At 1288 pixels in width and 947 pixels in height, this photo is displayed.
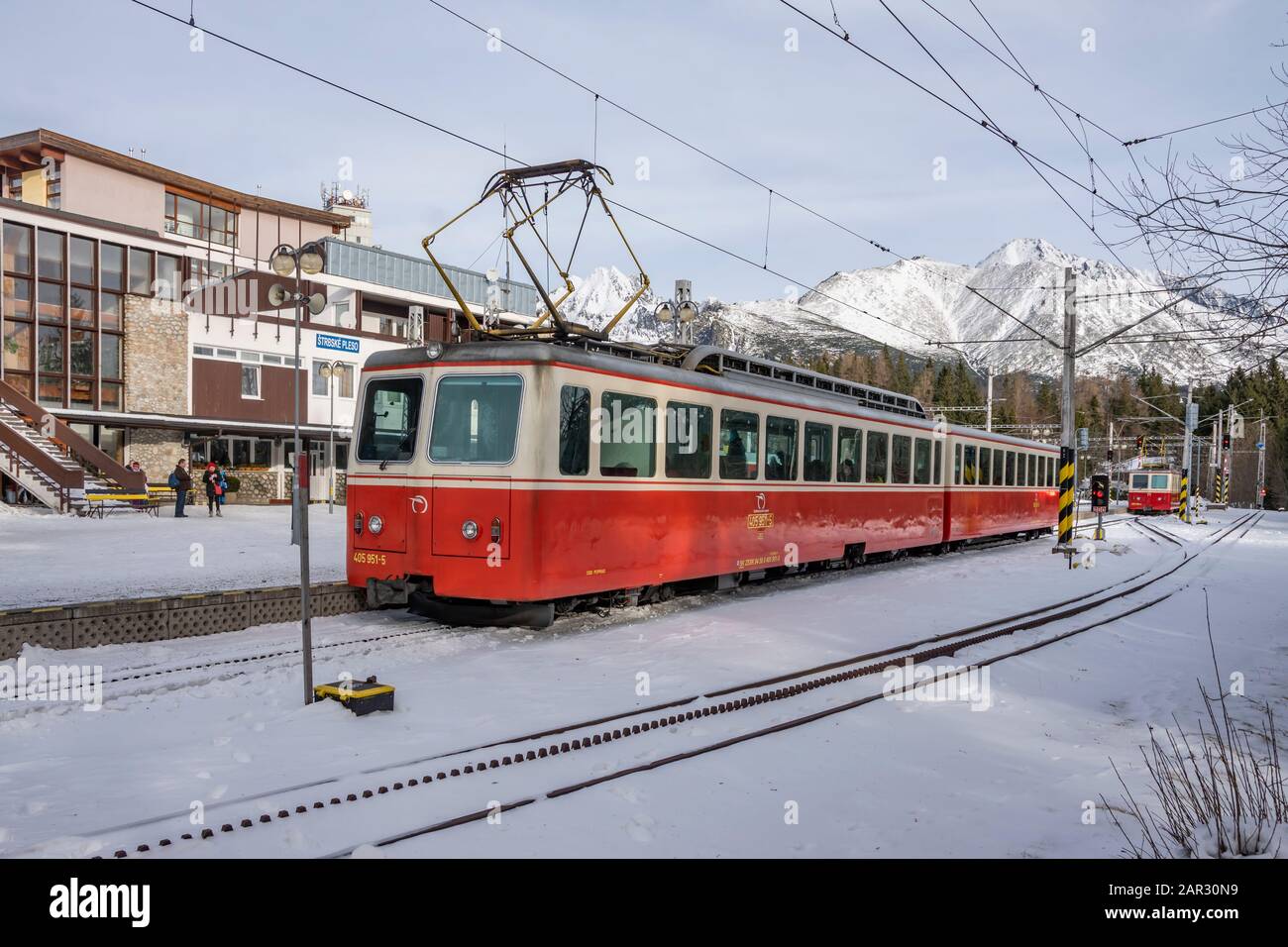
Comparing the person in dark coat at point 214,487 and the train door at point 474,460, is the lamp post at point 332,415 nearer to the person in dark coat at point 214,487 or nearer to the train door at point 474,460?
the person in dark coat at point 214,487

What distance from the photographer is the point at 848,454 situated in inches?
623

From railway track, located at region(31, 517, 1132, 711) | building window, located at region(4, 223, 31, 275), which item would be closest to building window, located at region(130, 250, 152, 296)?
building window, located at region(4, 223, 31, 275)

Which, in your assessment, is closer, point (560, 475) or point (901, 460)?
point (560, 475)

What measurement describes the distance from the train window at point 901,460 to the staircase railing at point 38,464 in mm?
20461

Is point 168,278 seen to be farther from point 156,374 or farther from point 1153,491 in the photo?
point 1153,491

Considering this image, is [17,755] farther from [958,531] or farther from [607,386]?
[958,531]

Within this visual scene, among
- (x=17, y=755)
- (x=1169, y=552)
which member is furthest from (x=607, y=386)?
(x=1169, y=552)

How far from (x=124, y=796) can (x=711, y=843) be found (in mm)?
2993

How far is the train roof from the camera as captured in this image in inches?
376

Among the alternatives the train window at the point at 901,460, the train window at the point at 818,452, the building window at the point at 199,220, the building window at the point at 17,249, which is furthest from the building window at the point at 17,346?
the train window at the point at 901,460

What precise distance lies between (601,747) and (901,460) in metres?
13.3

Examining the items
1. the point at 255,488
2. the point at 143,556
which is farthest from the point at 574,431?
the point at 255,488

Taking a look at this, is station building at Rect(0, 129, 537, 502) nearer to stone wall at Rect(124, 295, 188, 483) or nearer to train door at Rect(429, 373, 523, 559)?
stone wall at Rect(124, 295, 188, 483)

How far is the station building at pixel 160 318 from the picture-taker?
29.0 m
